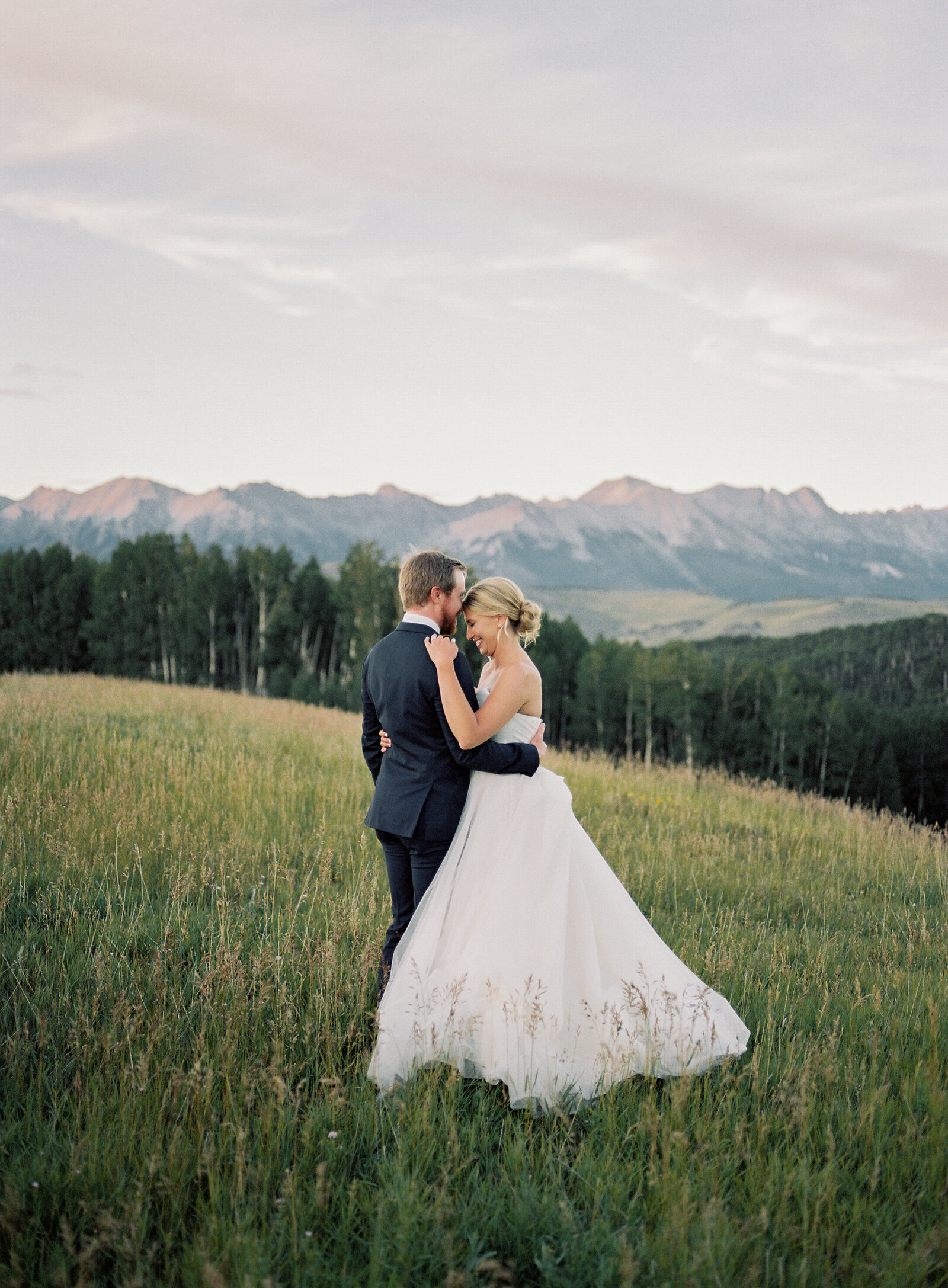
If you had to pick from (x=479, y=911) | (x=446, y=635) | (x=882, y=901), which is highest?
(x=446, y=635)

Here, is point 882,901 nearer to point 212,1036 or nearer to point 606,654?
point 212,1036

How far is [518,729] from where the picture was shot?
449 centimetres

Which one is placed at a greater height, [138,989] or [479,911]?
[479,911]

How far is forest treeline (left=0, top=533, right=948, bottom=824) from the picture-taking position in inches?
2446

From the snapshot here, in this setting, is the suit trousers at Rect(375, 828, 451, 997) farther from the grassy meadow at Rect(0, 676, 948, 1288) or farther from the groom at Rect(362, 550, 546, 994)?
the grassy meadow at Rect(0, 676, 948, 1288)

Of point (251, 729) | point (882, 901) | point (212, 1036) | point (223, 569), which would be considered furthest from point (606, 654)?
point (212, 1036)

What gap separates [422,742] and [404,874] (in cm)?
86

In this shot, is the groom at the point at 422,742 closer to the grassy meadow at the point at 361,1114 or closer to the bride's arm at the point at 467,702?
the bride's arm at the point at 467,702

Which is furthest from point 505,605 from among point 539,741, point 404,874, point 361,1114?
point 361,1114

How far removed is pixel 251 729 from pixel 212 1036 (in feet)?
39.9

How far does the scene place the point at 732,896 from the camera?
7.50 meters

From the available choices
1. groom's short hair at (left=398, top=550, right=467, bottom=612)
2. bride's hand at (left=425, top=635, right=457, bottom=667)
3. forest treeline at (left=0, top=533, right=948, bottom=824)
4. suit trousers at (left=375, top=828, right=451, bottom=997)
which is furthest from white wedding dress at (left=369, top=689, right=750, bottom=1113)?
A: forest treeline at (left=0, top=533, right=948, bottom=824)

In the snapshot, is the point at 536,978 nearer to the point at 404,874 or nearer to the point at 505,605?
the point at 404,874

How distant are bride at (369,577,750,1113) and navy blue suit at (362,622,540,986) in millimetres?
102
